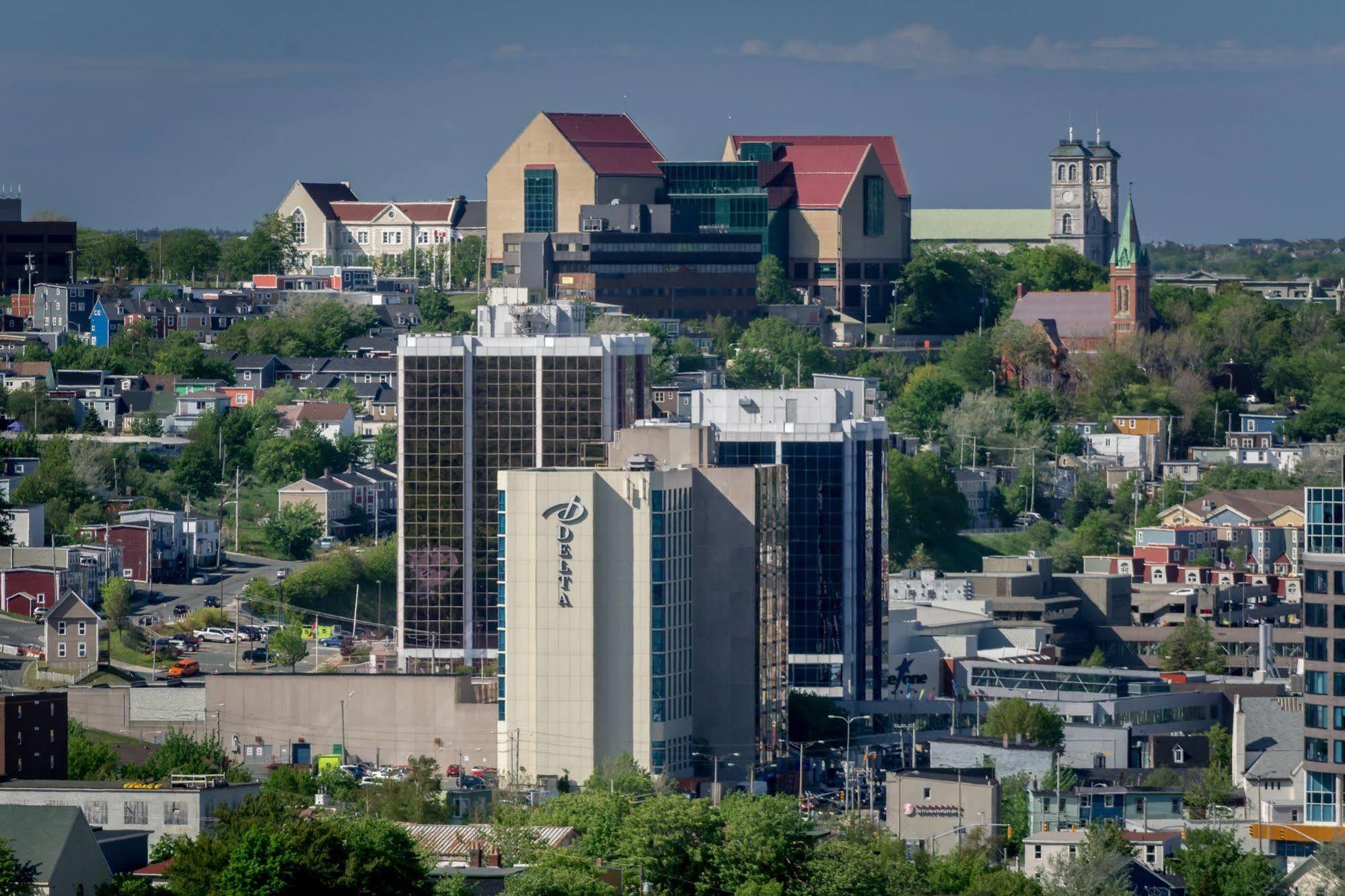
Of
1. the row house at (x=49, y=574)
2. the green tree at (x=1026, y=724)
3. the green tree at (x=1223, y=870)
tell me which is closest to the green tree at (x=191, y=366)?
the row house at (x=49, y=574)

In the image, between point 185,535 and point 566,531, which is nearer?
point 566,531

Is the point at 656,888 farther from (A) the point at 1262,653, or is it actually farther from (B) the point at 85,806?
(A) the point at 1262,653

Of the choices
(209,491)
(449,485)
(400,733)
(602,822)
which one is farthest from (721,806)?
(209,491)

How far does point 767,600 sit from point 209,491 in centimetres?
5913

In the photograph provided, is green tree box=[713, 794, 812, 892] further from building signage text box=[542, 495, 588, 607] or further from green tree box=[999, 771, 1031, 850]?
building signage text box=[542, 495, 588, 607]

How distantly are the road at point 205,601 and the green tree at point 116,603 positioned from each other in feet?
3.26

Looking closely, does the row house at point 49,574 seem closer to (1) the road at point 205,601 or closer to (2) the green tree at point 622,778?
(1) the road at point 205,601

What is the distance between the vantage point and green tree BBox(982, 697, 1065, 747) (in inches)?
4579

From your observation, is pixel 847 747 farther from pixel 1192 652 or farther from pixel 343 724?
pixel 1192 652

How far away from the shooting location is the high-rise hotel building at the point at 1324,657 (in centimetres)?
9819

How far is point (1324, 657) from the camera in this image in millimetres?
99625

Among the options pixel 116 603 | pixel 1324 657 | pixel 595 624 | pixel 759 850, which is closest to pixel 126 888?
pixel 759 850

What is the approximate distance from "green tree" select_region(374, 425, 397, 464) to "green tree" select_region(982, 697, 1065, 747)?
6332 centimetres

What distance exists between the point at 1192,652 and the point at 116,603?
4656 centimetres
